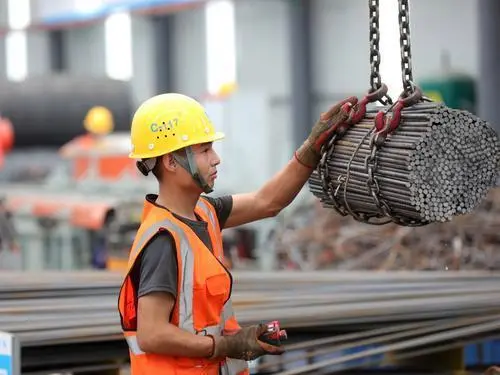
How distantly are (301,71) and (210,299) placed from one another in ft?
52.2

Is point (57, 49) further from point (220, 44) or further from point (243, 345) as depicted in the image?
point (243, 345)

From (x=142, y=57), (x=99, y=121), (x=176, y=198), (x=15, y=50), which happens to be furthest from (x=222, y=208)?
(x=15, y=50)

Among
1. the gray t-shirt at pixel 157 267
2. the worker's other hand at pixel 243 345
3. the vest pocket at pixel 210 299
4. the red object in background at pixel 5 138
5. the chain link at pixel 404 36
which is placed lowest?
the worker's other hand at pixel 243 345

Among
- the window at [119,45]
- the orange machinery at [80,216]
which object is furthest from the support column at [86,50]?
the orange machinery at [80,216]

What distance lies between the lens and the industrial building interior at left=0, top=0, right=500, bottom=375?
3012mm

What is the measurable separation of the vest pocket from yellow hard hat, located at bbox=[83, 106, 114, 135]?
14.7 meters

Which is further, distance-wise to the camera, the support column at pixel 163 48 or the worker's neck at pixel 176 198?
the support column at pixel 163 48

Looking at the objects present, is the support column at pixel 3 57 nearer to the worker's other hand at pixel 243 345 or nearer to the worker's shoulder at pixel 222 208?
the worker's shoulder at pixel 222 208

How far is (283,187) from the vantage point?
10.9 feet

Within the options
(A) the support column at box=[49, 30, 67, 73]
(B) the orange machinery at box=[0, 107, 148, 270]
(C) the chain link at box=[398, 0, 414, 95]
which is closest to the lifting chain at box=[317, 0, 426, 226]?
(C) the chain link at box=[398, 0, 414, 95]

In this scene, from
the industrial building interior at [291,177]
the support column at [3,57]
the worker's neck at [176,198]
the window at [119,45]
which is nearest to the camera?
the worker's neck at [176,198]

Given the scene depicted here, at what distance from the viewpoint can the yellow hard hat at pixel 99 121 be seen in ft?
57.0

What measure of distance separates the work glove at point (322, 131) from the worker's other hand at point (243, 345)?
66 cm

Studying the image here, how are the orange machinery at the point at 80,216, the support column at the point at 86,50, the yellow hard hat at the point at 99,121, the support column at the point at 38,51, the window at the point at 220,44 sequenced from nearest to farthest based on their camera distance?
the orange machinery at the point at 80,216, the yellow hard hat at the point at 99,121, the window at the point at 220,44, the support column at the point at 86,50, the support column at the point at 38,51
